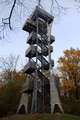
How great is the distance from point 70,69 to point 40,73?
5.64 meters

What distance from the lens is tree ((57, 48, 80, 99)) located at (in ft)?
51.5

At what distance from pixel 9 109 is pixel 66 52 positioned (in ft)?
39.6

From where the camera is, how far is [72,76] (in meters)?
16.3

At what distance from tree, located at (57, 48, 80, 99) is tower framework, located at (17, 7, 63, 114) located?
3.49 metres

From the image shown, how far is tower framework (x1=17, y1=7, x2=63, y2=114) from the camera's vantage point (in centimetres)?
1134

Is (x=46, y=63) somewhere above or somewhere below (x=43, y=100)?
above

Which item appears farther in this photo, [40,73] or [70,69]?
[70,69]

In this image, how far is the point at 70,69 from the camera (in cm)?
1652

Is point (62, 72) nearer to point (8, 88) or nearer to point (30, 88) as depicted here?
point (30, 88)

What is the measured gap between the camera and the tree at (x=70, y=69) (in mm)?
15702

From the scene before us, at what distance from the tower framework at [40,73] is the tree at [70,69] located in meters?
3.49

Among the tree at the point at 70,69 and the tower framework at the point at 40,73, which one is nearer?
the tower framework at the point at 40,73

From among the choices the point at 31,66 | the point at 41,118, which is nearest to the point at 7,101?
the point at 31,66

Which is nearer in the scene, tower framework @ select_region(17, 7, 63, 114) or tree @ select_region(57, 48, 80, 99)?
tower framework @ select_region(17, 7, 63, 114)
